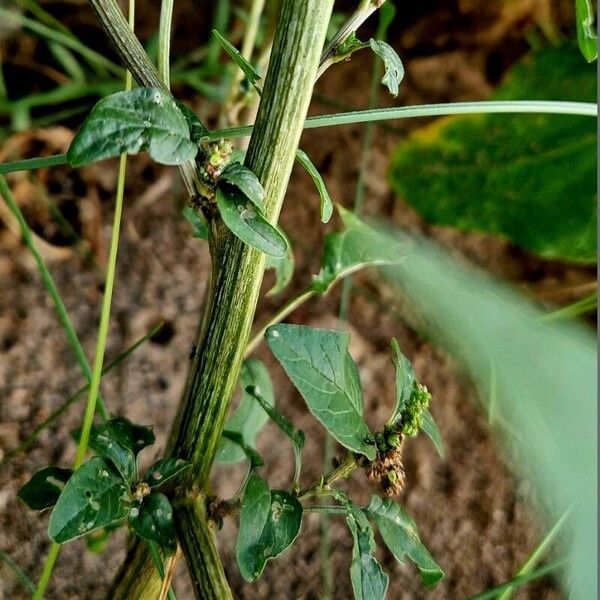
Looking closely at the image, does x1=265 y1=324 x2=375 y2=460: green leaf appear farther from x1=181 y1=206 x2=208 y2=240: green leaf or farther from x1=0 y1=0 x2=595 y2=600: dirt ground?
x1=0 y1=0 x2=595 y2=600: dirt ground

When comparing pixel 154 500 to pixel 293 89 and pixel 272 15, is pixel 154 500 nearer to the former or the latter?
pixel 293 89

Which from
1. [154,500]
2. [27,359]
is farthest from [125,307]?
[154,500]

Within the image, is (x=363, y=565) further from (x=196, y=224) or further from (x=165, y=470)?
(x=196, y=224)

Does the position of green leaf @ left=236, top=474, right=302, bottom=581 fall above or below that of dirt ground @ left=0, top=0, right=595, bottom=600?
below

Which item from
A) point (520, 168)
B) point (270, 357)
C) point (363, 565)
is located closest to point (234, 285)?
point (363, 565)

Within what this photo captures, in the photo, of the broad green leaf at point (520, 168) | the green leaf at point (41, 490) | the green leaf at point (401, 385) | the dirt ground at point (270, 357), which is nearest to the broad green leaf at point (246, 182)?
the green leaf at point (401, 385)

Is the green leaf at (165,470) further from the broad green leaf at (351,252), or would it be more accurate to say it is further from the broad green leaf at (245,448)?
the broad green leaf at (351,252)

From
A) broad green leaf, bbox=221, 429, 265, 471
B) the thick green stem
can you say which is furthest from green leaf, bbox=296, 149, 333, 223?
broad green leaf, bbox=221, 429, 265, 471
